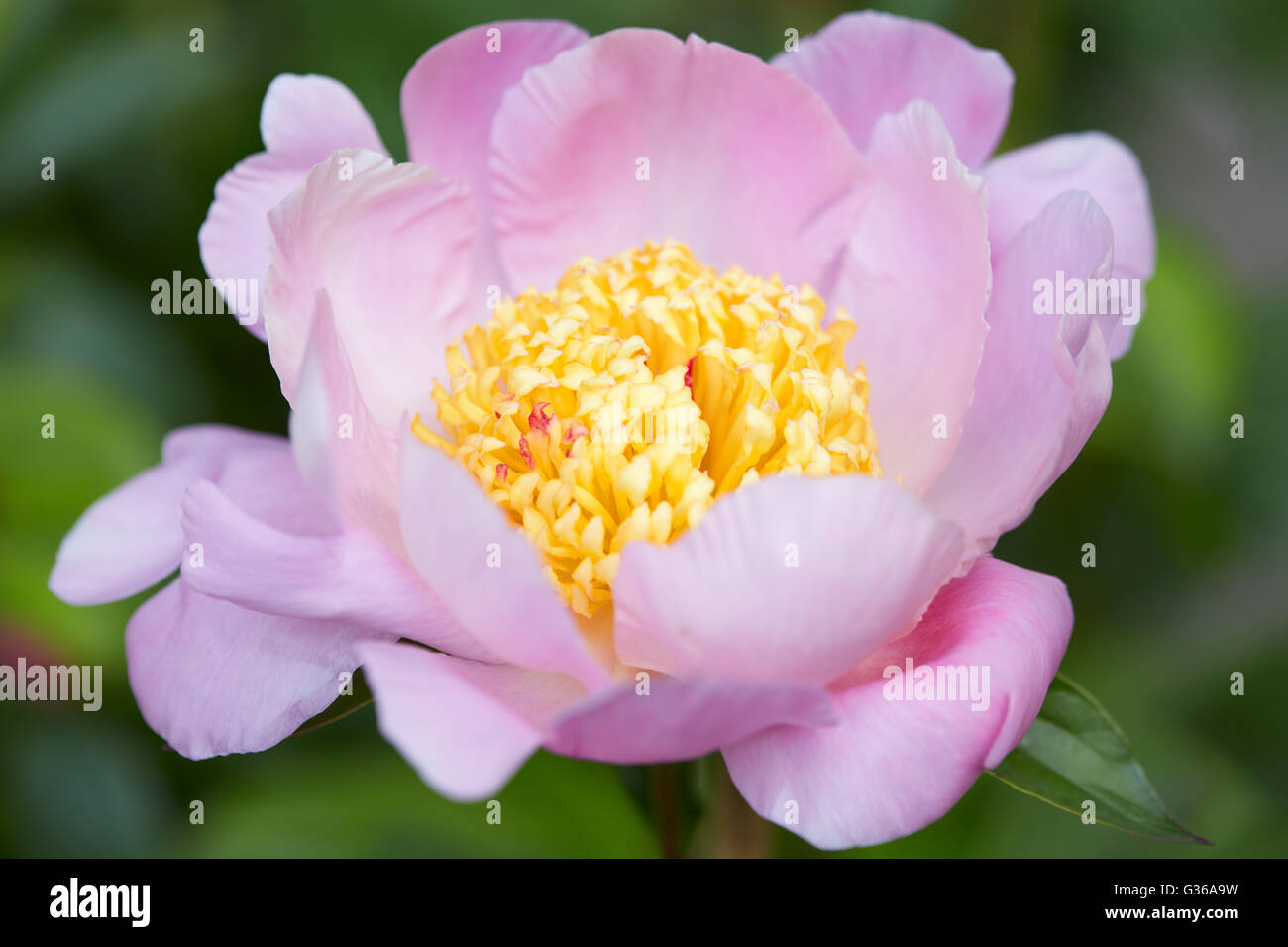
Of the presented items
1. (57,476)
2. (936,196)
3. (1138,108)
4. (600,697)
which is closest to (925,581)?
(600,697)

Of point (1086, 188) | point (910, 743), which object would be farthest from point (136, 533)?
point (1086, 188)

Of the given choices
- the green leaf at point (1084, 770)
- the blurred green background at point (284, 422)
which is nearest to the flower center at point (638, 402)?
the green leaf at point (1084, 770)

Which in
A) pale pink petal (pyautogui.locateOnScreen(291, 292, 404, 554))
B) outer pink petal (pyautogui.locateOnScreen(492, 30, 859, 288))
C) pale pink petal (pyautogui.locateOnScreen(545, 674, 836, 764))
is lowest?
pale pink petal (pyautogui.locateOnScreen(545, 674, 836, 764))

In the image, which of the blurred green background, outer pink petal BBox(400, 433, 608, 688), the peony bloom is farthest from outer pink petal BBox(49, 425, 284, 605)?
the blurred green background

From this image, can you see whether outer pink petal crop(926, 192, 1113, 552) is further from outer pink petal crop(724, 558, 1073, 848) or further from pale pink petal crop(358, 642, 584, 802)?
pale pink petal crop(358, 642, 584, 802)

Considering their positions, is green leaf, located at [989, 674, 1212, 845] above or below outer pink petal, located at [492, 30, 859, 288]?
below

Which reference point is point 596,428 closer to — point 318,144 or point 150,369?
point 318,144
